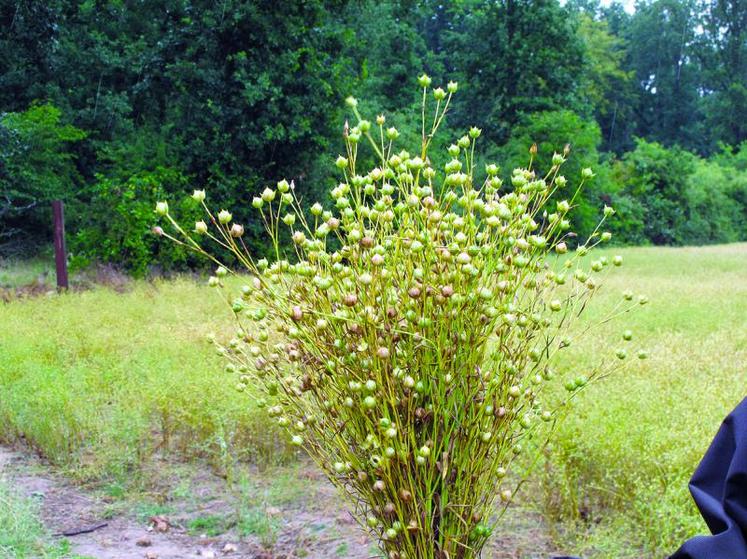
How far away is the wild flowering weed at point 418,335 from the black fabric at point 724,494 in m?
0.58

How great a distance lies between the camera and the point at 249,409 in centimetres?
491

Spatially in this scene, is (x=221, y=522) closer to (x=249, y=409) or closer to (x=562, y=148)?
(x=249, y=409)

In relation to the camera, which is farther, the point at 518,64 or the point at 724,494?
the point at 518,64

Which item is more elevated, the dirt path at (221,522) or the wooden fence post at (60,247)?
the wooden fence post at (60,247)

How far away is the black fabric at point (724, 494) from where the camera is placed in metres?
1.37

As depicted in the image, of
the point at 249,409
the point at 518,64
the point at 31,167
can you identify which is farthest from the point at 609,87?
the point at 249,409

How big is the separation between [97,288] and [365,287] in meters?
10.1

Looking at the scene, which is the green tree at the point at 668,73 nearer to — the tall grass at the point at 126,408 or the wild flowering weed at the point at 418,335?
the tall grass at the point at 126,408

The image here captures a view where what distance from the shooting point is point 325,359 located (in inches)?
86.2

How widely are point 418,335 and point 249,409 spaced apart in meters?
3.07

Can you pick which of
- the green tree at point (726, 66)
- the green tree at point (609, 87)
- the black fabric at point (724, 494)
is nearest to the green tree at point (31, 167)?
the black fabric at point (724, 494)

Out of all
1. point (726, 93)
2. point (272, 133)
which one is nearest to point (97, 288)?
point (272, 133)

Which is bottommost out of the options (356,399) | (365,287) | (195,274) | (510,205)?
(195,274)

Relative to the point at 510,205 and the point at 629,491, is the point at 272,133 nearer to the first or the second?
the point at 629,491
